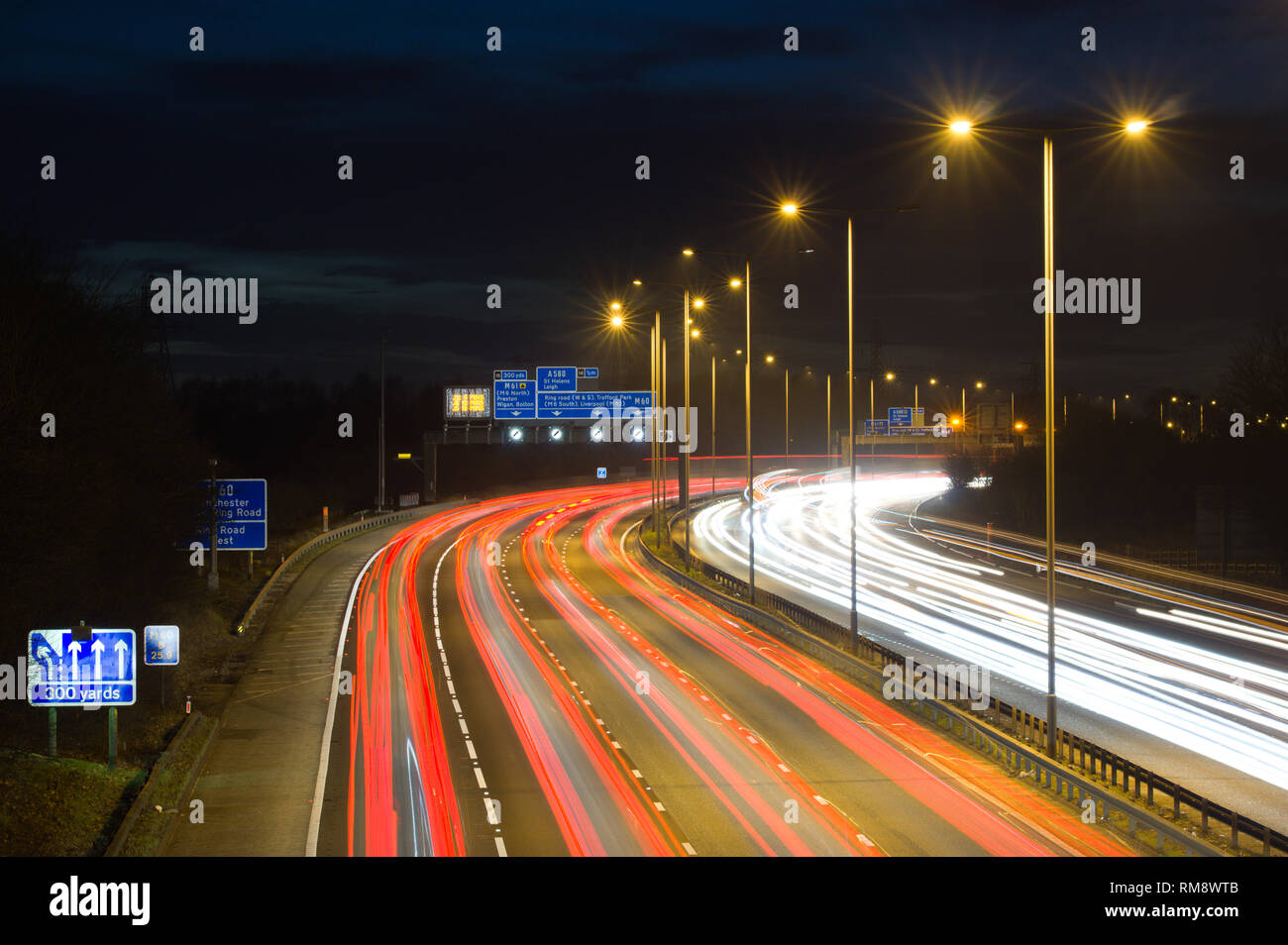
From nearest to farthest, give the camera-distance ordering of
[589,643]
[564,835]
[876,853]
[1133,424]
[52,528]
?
[876,853] → [564,835] → [52,528] → [589,643] → [1133,424]

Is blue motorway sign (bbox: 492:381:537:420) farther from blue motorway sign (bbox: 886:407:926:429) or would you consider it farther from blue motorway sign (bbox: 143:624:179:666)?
blue motorway sign (bbox: 143:624:179:666)

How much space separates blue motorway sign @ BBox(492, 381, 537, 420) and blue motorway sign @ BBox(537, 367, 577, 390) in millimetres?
602

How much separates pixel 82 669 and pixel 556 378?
180ft

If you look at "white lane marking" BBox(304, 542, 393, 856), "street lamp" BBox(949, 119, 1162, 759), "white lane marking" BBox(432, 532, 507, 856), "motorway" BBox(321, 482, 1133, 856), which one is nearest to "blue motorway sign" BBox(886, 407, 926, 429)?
"white lane marking" BBox(432, 532, 507, 856)

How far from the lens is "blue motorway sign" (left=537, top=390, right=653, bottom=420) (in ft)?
243

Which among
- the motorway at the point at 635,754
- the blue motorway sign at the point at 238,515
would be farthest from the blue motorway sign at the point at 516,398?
the motorway at the point at 635,754

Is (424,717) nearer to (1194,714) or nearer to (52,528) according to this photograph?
(52,528)

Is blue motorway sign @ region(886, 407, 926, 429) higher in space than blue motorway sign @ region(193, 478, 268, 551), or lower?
higher

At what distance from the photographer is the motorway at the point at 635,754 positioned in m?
16.9
